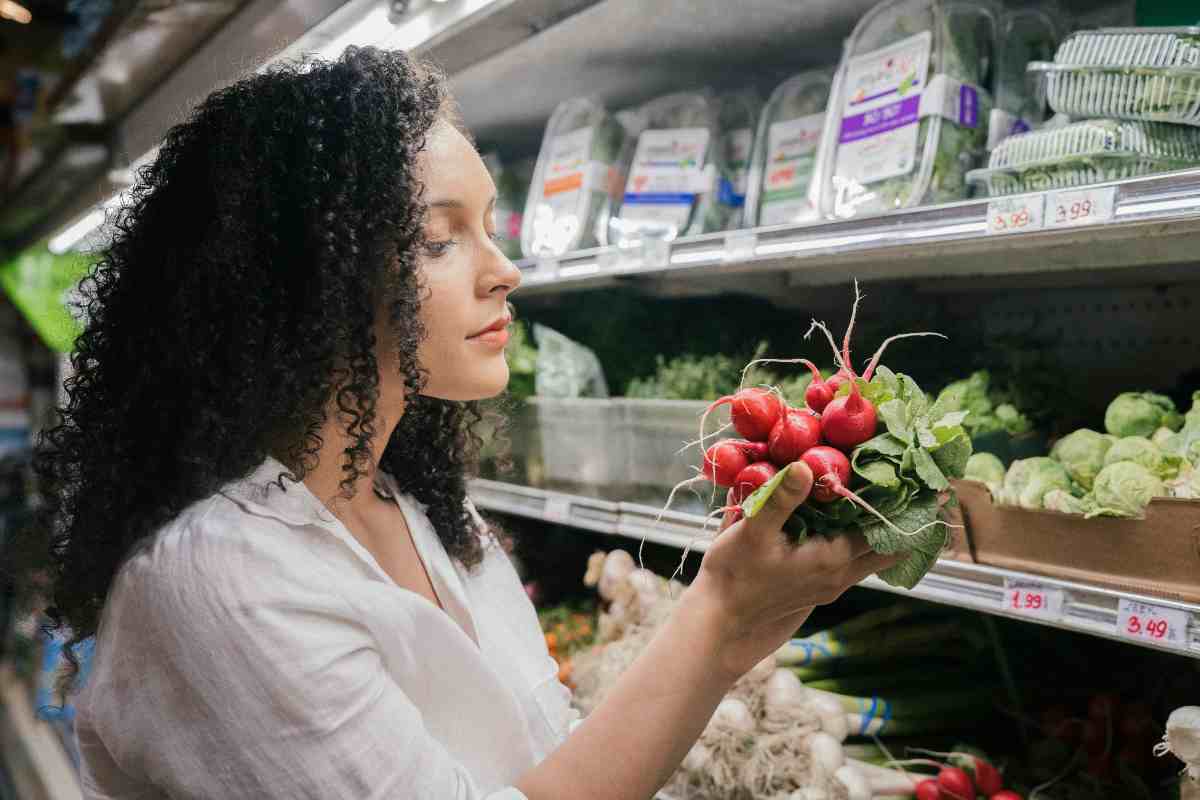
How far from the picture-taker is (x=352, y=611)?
1035 millimetres

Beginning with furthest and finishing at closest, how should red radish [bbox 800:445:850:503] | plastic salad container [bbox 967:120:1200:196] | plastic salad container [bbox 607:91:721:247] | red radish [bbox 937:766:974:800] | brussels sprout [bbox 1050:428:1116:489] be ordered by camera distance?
plastic salad container [bbox 607:91:721:247]
red radish [bbox 937:766:974:800]
brussels sprout [bbox 1050:428:1116:489]
plastic salad container [bbox 967:120:1200:196]
red radish [bbox 800:445:850:503]

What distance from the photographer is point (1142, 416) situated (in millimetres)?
1533

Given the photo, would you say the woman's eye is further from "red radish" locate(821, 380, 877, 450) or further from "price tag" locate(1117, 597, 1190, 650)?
"price tag" locate(1117, 597, 1190, 650)

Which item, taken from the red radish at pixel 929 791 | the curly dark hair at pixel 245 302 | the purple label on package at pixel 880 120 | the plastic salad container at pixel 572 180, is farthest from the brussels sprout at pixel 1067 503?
the plastic salad container at pixel 572 180

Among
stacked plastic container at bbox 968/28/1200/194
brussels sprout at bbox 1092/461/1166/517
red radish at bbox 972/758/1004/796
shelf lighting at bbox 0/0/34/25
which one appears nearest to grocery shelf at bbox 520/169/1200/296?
stacked plastic container at bbox 968/28/1200/194

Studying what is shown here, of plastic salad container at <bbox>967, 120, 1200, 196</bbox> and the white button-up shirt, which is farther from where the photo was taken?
plastic salad container at <bbox>967, 120, 1200, 196</bbox>

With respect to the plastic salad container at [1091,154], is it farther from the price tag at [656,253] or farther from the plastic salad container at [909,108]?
the price tag at [656,253]

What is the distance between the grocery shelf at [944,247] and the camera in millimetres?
1244

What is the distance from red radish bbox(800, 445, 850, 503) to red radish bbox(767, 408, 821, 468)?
0.02 meters

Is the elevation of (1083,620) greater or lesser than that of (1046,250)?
lesser

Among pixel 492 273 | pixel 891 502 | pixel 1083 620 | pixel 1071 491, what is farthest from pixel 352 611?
pixel 1071 491

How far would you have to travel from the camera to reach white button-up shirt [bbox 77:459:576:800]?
3.12 ft

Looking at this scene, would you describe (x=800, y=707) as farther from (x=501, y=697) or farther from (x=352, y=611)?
(x=352, y=611)

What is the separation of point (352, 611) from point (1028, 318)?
167 cm
